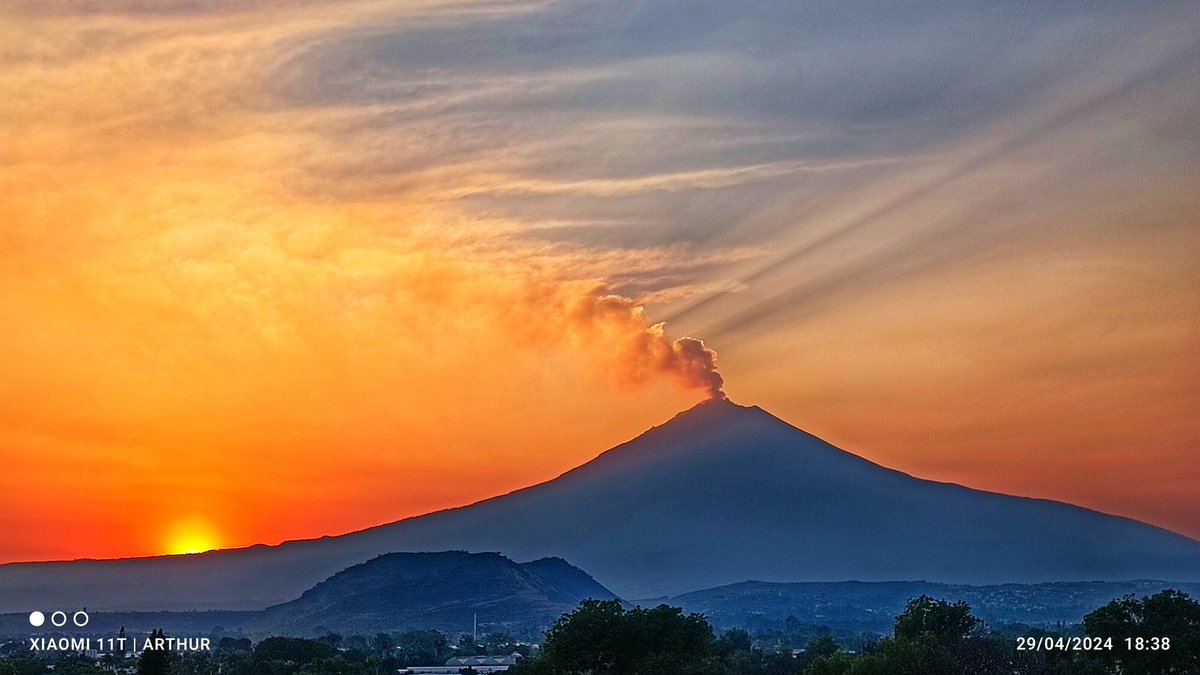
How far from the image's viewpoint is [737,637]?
575ft

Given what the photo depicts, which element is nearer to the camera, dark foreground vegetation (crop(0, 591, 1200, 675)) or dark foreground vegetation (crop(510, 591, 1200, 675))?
dark foreground vegetation (crop(510, 591, 1200, 675))

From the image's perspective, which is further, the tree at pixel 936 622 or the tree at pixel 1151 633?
the tree at pixel 936 622

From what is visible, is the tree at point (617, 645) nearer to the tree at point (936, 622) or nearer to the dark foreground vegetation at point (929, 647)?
the dark foreground vegetation at point (929, 647)

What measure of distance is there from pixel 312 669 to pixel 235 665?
37.6 feet

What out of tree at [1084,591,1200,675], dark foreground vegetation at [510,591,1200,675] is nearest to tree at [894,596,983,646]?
dark foreground vegetation at [510,591,1200,675]

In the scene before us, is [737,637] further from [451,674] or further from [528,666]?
[528,666]

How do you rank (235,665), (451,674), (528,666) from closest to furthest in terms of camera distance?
1. (528,666)
2. (235,665)
3. (451,674)

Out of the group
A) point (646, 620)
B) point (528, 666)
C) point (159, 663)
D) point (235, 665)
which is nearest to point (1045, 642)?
point (646, 620)

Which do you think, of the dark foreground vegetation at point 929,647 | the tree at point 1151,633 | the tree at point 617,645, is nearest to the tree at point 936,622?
the dark foreground vegetation at point 929,647

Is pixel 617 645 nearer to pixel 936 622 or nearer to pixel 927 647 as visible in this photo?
pixel 936 622

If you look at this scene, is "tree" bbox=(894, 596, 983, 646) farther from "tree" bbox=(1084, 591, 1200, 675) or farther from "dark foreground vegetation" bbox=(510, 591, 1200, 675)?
"tree" bbox=(1084, 591, 1200, 675)

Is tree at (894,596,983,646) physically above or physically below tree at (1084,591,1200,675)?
above

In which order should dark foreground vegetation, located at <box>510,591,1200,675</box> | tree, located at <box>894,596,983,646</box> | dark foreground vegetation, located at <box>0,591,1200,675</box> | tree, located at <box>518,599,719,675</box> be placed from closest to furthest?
dark foreground vegetation, located at <box>510,591,1200,675</box>, dark foreground vegetation, located at <box>0,591,1200,675</box>, tree, located at <box>894,596,983,646</box>, tree, located at <box>518,599,719,675</box>

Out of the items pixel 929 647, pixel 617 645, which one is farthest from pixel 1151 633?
pixel 617 645
